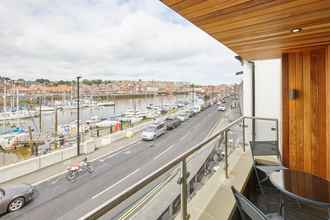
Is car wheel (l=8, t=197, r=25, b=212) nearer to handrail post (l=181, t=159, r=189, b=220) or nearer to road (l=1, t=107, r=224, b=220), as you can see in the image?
road (l=1, t=107, r=224, b=220)

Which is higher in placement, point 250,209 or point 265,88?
point 265,88

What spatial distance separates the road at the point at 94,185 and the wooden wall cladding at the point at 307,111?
3.45 meters

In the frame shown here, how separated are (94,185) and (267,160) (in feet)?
20.9

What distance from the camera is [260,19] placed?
57.9 inches

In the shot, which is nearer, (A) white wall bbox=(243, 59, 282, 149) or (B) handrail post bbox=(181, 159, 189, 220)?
(B) handrail post bbox=(181, 159, 189, 220)

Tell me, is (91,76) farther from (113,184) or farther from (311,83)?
(311,83)

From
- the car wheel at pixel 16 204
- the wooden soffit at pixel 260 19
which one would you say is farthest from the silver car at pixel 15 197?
the wooden soffit at pixel 260 19

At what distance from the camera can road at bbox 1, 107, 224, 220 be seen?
5379mm

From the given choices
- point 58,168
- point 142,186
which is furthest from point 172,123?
point 142,186

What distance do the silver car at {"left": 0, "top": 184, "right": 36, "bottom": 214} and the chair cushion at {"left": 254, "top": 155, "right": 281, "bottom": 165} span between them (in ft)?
21.5

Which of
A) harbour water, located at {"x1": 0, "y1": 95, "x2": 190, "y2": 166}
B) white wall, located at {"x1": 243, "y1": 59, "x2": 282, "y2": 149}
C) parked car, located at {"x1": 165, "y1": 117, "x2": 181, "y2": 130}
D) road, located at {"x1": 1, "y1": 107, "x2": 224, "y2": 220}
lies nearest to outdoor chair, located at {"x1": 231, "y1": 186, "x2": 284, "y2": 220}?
road, located at {"x1": 1, "y1": 107, "x2": 224, "y2": 220}

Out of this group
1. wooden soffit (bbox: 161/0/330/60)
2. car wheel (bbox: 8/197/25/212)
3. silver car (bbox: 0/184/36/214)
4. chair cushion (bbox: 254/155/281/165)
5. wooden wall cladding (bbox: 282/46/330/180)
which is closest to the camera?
wooden soffit (bbox: 161/0/330/60)

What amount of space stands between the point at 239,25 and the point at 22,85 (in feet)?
121

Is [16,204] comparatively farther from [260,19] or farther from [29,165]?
[260,19]
